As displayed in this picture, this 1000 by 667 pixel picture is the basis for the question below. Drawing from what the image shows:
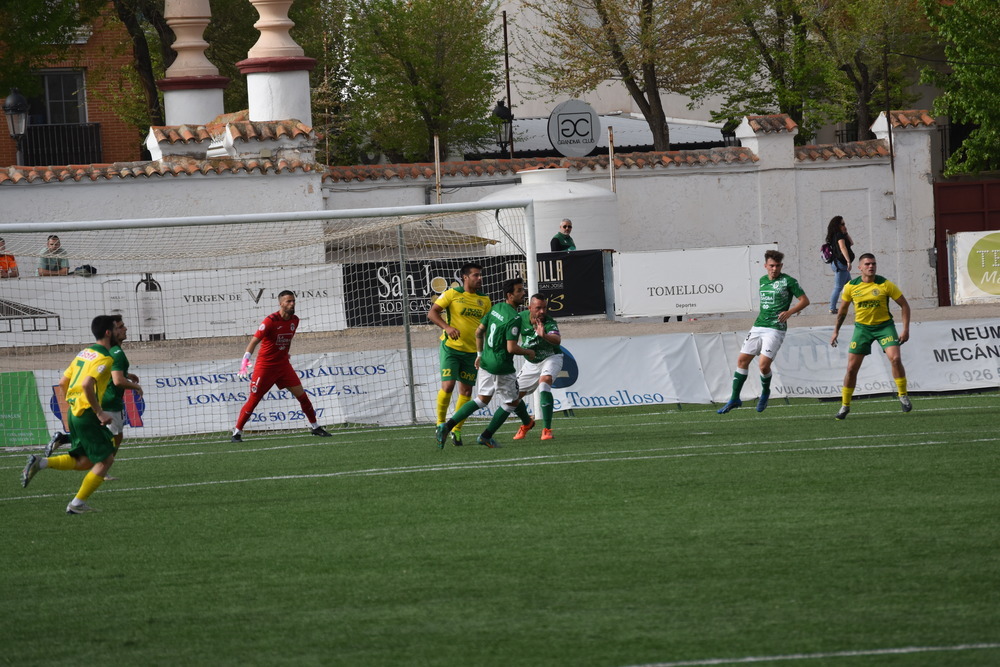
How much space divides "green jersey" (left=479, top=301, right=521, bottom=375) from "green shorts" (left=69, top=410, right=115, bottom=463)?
443 cm

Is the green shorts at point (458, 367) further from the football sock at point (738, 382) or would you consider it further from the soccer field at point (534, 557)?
the football sock at point (738, 382)

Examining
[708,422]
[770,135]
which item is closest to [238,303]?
[708,422]

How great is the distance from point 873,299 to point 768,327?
5.10 ft

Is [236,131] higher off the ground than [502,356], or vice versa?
[236,131]

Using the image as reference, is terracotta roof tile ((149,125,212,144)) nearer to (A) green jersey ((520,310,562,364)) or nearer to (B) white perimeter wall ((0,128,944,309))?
(B) white perimeter wall ((0,128,944,309))

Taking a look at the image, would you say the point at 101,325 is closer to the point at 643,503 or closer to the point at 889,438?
the point at 643,503

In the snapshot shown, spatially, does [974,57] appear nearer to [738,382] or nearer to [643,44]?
[643,44]

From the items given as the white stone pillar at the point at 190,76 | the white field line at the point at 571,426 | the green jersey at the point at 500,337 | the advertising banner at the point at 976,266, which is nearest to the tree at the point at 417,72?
the white stone pillar at the point at 190,76

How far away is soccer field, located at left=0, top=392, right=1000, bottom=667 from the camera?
637 cm

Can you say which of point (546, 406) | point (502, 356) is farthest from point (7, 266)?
point (546, 406)

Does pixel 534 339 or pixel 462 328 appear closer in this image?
pixel 534 339

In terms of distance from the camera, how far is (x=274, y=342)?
16.0 m

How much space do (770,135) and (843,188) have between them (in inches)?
83.5

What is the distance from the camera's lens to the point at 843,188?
101ft
